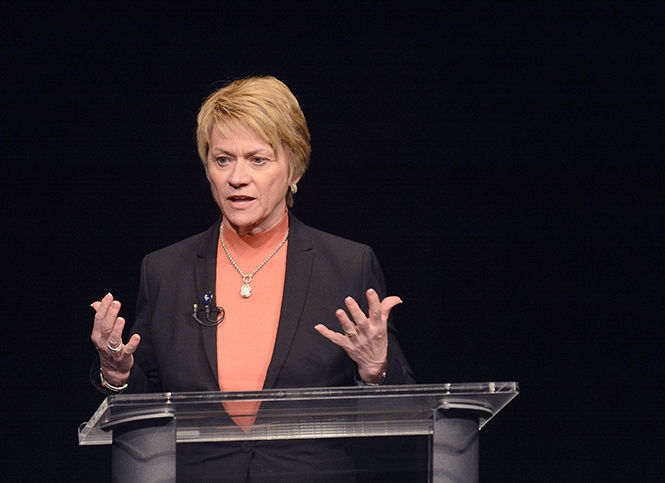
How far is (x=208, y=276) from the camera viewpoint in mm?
2516

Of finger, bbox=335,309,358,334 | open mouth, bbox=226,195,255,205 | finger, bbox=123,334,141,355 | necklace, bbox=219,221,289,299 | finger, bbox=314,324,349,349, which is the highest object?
open mouth, bbox=226,195,255,205

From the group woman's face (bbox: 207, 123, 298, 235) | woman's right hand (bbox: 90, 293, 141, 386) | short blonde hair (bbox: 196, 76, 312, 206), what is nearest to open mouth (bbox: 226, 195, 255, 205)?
woman's face (bbox: 207, 123, 298, 235)

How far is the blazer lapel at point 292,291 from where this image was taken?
234cm

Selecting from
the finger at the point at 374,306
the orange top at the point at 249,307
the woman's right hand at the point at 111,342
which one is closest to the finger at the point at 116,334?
the woman's right hand at the point at 111,342

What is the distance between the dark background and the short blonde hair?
3.08 ft

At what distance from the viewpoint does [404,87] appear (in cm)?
349

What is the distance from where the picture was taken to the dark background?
3453 mm

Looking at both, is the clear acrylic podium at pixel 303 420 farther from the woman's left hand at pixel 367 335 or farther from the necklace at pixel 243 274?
the necklace at pixel 243 274

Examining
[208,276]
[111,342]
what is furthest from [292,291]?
[111,342]

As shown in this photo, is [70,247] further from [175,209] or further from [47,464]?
[47,464]

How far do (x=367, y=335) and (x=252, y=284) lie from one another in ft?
1.87

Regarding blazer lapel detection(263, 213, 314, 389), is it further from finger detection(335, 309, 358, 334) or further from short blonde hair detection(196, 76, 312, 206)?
finger detection(335, 309, 358, 334)

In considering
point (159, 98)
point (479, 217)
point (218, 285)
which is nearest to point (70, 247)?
point (159, 98)

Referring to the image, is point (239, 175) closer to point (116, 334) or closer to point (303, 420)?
point (116, 334)
